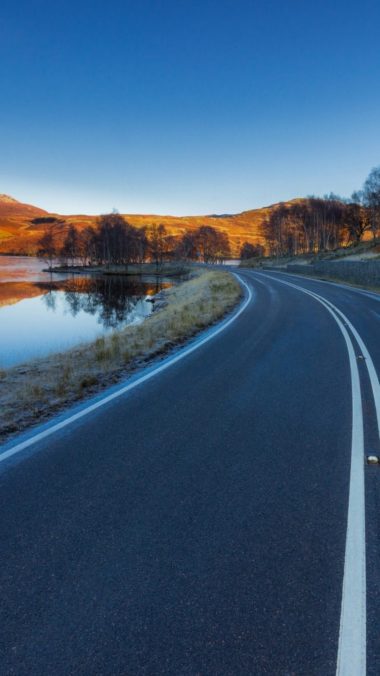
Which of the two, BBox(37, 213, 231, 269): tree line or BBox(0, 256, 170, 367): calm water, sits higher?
BBox(37, 213, 231, 269): tree line

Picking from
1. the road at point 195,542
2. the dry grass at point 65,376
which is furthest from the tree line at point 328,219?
the road at point 195,542

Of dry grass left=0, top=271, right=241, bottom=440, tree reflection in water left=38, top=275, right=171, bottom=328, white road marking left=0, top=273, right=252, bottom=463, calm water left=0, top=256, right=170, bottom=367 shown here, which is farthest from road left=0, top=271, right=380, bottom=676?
tree reflection in water left=38, top=275, right=171, bottom=328

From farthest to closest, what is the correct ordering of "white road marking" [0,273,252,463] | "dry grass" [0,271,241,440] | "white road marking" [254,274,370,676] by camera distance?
"dry grass" [0,271,241,440], "white road marking" [0,273,252,463], "white road marking" [254,274,370,676]

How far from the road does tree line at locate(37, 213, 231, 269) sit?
93554 millimetres

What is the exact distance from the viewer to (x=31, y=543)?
9.48 feet

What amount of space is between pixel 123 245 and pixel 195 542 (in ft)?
347

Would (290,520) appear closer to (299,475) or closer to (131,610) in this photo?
(299,475)

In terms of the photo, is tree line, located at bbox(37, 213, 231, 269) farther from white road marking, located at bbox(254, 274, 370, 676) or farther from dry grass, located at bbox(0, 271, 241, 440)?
white road marking, located at bbox(254, 274, 370, 676)

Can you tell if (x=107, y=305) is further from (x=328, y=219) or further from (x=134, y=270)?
A: (x=328, y=219)

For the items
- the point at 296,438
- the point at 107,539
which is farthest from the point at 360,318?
the point at 107,539

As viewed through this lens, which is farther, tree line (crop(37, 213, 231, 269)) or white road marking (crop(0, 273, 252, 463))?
tree line (crop(37, 213, 231, 269))

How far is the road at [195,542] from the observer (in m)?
2.07

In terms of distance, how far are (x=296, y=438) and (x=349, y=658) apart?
2707 millimetres

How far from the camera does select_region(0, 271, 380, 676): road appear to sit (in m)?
2.07
